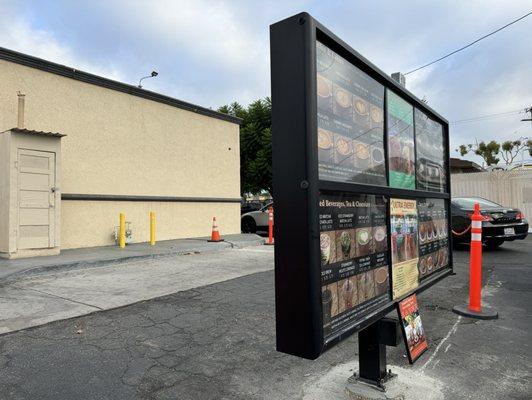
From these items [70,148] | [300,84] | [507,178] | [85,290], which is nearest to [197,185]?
[70,148]

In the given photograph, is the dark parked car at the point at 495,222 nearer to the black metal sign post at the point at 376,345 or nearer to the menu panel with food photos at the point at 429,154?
the menu panel with food photos at the point at 429,154

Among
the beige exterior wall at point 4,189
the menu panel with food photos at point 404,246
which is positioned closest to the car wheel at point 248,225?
the beige exterior wall at point 4,189

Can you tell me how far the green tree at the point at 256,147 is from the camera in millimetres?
24722

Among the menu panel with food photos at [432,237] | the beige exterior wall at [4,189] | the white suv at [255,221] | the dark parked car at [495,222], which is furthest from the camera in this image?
the white suv at [255,221]

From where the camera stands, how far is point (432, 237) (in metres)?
3.86

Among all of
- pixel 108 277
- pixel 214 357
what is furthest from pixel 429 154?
pixel 108 277

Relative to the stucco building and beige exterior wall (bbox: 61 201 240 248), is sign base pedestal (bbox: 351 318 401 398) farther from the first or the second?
beige exterior wall (bbox: 61 201 240 248)

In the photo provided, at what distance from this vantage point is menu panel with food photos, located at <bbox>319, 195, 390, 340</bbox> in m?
2.20

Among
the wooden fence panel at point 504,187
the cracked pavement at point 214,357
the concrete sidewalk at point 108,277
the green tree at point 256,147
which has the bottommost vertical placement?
the cracked pavement at point 214,357

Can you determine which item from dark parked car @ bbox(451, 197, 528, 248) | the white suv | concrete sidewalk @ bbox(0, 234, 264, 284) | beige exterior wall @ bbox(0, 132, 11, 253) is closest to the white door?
beige exterior wall @ bbox(0, 132, 11, 253)

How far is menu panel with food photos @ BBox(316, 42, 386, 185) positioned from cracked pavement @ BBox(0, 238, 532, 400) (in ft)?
5.19

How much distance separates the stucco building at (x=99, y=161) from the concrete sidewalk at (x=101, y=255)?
54 cm

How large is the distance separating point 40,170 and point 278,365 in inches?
279

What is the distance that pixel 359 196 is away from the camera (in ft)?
8.39
